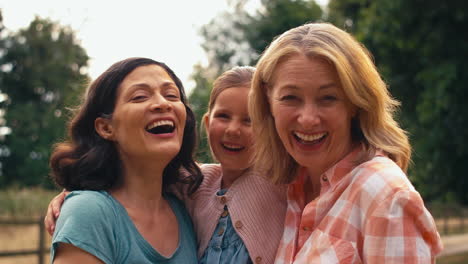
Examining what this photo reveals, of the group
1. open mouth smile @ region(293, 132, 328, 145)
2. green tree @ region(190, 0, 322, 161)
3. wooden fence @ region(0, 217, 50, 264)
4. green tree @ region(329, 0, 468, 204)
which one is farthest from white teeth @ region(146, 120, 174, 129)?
green tree @ region(190, 0, 322, 161)

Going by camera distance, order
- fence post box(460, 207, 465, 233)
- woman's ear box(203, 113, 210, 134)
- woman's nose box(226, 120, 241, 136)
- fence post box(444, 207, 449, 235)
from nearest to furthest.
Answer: woman's nose box(226, 120, 241, 136) < woman's ear box(203, 113, 210, 134) < fence post box(444, 207, 449, 235) < fence post box(460, 207, 465, 233)

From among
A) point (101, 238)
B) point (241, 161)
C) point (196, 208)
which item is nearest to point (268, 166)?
point (241, 161)

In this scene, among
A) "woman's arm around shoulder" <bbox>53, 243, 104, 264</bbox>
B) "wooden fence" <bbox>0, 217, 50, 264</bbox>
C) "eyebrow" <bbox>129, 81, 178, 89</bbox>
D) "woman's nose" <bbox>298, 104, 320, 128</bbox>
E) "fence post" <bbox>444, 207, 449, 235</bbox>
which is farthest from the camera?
"fence post" <bbox>444, 207, 449, 235</bbox>

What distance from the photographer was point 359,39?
12734 mm

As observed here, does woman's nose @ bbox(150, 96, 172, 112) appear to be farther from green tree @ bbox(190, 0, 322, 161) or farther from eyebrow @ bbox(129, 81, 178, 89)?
green tree @ bbox(190, 0, 322, 161)

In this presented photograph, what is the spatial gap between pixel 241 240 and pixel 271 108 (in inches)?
25.6

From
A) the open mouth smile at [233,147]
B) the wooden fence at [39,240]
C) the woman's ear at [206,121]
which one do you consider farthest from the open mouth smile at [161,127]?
the wooden fence at [39,240]

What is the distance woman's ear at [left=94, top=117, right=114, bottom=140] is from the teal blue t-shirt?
0.89 ft

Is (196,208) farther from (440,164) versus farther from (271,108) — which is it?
(440,164)

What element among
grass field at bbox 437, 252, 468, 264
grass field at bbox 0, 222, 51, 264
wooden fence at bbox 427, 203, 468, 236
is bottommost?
wooden fence at bbox 427, 203, 468, 236

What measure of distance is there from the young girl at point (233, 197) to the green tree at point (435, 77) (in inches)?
287

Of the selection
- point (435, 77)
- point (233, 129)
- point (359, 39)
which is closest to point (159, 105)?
point (233, 129)

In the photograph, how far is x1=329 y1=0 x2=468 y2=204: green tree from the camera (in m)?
10.3

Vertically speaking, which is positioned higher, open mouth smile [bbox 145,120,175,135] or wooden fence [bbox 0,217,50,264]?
open mouth smile [bbox 145,120,175,135]
